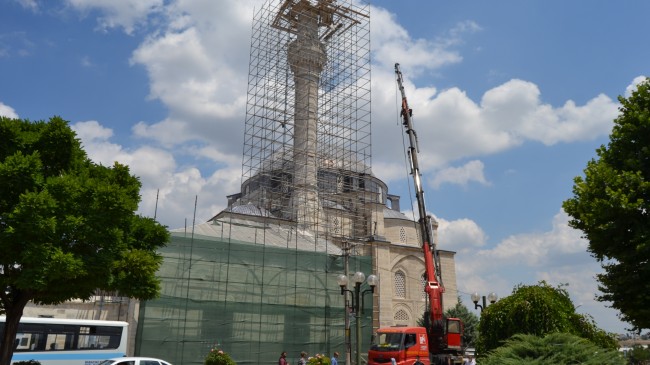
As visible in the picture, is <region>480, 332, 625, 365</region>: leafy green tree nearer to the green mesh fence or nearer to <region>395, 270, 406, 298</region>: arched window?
the green mesh fence

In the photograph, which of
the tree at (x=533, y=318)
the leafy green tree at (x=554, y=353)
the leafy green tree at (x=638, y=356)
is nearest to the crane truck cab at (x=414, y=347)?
the tree at (x=533, y=318)

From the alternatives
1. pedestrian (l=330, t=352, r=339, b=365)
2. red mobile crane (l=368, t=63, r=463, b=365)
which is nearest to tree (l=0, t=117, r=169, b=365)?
red mobile crane (l=368, t=63, r=463, b=365)

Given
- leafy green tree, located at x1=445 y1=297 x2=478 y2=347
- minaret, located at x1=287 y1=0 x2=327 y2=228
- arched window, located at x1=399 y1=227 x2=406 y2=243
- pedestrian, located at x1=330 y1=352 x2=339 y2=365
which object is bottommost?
pedestrian, located at x1=330 y1=352 x2=339 y2=365

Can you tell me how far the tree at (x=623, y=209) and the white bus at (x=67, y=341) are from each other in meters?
15.2

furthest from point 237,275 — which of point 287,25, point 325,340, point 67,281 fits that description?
point 287,25

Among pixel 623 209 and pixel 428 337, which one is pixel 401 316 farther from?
pixel 623 209

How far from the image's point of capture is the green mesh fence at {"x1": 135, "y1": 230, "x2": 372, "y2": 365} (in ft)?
74.5

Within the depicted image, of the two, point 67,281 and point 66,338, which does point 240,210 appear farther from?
point 67,281

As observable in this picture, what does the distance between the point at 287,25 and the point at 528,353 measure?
114 feet

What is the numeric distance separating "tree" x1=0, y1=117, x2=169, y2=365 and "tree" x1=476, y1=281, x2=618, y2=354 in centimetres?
972

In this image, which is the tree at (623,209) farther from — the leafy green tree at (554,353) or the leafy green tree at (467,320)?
the leafy green tree at (467,320)

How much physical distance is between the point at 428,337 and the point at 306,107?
2171 centimetres

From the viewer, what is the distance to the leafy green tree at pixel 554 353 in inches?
298

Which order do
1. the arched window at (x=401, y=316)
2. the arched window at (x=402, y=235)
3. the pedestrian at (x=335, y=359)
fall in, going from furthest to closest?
1. the arched window at (x=402, y=235)
2. the arched window at (x=401, y=316)
3. the pedestrian at (x=335, y=359)
